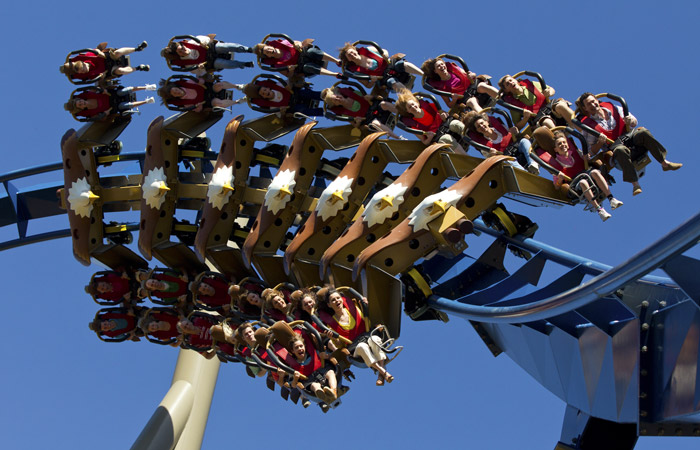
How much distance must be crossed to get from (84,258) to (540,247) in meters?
4.93

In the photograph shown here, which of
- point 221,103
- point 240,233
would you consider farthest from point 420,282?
point 221,103

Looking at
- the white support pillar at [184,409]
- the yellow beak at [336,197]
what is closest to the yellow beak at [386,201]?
the yellow beak at [336,197]

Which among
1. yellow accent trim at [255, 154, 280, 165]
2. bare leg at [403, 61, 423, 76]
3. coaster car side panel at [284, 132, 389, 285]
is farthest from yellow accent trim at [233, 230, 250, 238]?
bare leg at [403, 61, 423, 76]

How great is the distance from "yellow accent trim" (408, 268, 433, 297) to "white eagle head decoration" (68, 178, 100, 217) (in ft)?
12.0

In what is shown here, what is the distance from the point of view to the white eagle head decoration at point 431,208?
36.6 feet

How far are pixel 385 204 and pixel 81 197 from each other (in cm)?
372

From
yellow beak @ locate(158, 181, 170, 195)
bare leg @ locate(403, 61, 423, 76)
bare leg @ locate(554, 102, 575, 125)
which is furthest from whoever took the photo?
yellow beak @ locate(158, 181, 170, 195)

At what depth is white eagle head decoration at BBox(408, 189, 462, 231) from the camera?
439 inches

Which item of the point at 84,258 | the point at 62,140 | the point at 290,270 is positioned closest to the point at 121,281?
the point at 84,258

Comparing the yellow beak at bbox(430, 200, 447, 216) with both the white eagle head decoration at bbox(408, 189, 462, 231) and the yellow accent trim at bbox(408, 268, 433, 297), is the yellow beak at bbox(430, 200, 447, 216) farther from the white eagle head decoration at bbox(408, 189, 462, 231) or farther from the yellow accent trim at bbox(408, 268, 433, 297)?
the yellow accent trim at bbox(408, 268, 433, 297)

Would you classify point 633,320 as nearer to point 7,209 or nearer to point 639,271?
point 639,271

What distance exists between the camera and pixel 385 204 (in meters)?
11.7

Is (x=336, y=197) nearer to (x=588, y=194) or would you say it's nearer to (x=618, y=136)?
(x=588, y=194)

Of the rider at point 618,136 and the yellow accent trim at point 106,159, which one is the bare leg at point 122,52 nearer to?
the yellow accent trim at point 106,159
